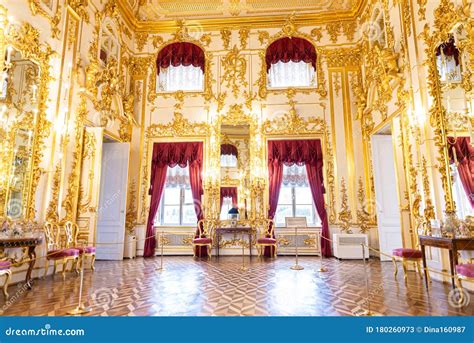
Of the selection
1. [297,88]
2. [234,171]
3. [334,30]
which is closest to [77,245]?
[234,171]

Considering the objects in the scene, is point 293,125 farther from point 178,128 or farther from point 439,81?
point 439,81

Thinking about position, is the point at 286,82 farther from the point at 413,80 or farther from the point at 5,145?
the point at 5,145

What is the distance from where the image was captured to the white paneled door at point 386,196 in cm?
623

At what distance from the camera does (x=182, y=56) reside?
27.4ft

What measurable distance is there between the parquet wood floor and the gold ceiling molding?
675 centimetres

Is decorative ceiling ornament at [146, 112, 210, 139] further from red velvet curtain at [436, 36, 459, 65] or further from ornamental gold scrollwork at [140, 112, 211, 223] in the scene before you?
red velvet curtain at [436, 36, 459, 65]

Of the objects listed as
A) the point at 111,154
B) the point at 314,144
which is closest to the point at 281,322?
the point at 314,144

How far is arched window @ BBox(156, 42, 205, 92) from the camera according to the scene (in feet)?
27.4

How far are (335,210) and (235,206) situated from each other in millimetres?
2577

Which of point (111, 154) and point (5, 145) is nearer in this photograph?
point (5, 145)

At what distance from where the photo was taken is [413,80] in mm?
5098

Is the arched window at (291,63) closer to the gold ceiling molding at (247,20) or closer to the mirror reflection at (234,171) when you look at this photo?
the gold ceiling molding at (247,20)

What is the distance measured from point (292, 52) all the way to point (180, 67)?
332 cm

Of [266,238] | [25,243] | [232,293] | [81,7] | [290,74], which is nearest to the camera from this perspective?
[232,293]
